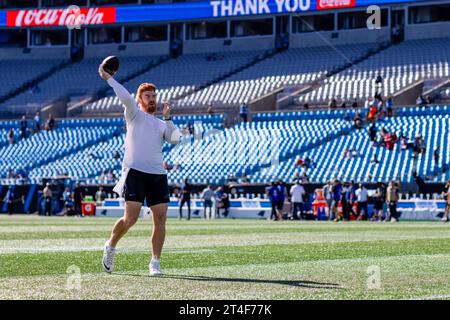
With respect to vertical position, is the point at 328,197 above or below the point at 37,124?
below

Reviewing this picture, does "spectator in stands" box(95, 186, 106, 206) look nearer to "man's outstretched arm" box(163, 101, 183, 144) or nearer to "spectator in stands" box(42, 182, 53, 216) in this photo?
"spectator in stands" box(42, 182, 53, 216)

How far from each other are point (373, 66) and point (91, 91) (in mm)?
17942

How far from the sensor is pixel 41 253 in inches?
612

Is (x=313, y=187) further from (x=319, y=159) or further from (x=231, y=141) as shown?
(x=231, y=141)

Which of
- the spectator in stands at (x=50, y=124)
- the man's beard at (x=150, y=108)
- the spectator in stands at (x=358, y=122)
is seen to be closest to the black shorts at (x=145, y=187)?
the man's beard at (x=150, y=108)

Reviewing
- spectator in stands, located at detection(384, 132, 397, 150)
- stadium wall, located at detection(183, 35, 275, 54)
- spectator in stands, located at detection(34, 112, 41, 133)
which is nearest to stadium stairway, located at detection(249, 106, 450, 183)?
spectator in stands, located at detection(384, 132, 397, 150)

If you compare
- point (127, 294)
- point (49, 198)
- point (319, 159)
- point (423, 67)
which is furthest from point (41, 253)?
point (423, 67)

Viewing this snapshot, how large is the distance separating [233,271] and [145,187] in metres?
1.49

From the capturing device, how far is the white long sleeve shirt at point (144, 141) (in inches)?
A: 469

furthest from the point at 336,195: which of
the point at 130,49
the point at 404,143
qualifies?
the point at 130,49

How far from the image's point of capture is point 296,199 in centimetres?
4141

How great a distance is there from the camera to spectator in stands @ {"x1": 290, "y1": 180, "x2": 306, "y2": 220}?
135 ft

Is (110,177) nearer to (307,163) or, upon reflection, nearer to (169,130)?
(307,163)

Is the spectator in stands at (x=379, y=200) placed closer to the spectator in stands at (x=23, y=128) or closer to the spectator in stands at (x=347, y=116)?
the spectator in stands at (x=347, y=116)
